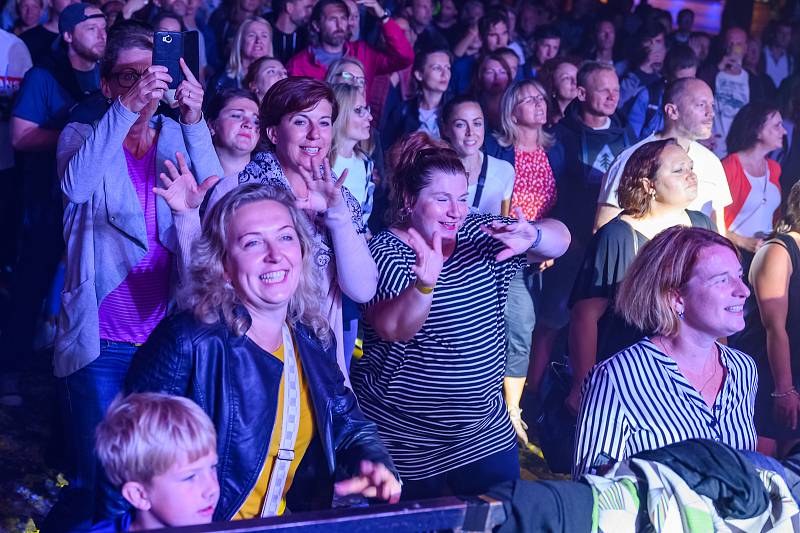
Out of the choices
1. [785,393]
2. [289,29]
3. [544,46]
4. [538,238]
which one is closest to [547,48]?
[544,46]

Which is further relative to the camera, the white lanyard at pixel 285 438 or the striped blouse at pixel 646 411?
the striped blouse at pixel 646 411

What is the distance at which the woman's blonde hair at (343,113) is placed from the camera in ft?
13.2

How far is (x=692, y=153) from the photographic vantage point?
15.3 ft

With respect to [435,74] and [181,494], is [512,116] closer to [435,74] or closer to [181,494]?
[435,74]

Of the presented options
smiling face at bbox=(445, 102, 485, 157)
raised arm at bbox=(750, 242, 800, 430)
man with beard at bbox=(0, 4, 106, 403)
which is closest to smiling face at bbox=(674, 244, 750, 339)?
raised arm at bbox=(750, 242, 800, 430)

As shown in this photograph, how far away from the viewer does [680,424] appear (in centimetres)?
238

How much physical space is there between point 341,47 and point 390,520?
12.9 ft

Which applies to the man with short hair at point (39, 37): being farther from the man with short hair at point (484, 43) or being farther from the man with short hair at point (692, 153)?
the man with short hair at point (692, 153)

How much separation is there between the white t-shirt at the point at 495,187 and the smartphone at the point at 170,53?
1.72 meters

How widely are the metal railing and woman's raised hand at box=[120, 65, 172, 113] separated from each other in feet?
4.98

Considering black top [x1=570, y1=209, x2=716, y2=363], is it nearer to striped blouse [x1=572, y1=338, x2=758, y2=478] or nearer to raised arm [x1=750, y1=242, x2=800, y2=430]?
raised arm [x1=750, y1=242, x2=800, y2=430]

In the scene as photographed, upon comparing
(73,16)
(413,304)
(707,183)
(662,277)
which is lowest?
(413,304)

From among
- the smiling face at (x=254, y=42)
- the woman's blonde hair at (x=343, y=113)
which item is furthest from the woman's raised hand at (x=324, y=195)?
the smiling face at (x=254, y=42)

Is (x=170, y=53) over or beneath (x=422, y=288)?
over
